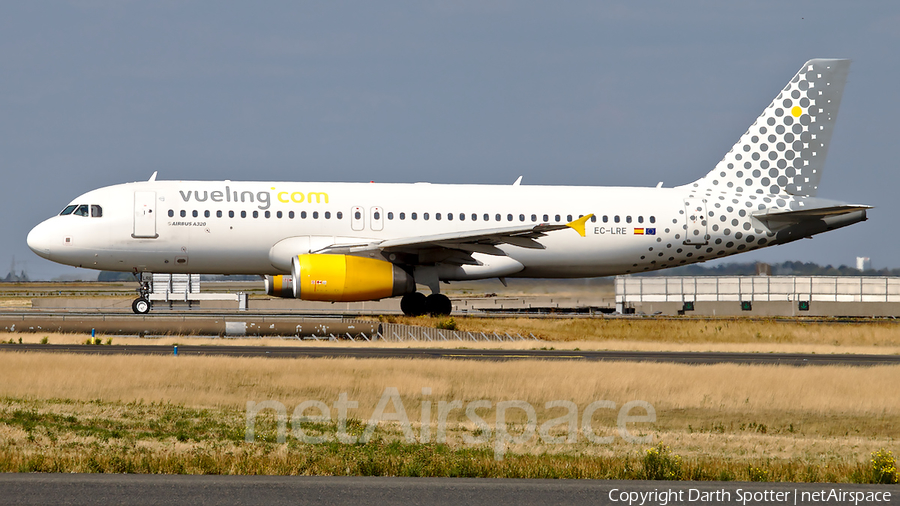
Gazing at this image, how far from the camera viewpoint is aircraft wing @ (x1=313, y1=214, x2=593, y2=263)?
28.5 metres

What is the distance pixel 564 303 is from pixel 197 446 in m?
50.8

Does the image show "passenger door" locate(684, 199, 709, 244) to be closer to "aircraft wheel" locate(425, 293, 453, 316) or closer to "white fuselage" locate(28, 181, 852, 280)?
"white fuselage" locate(28, 181, 852, 280)

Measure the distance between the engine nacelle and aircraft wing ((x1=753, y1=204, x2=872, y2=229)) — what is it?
13.9 metres

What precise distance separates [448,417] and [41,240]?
66.7ft

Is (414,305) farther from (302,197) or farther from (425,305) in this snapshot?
(302,197)

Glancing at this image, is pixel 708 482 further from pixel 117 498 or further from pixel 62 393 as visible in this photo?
pixel 62 393

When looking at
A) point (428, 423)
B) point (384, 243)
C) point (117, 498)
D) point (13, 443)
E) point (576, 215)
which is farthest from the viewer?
point (576, 215)

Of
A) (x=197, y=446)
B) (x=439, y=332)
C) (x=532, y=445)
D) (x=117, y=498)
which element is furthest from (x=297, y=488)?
(x=439, y=332)

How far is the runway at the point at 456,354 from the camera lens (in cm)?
2206

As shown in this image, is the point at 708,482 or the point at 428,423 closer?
the point at 708,482

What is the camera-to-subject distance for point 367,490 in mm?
8492

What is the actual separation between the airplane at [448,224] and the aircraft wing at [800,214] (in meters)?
0.07

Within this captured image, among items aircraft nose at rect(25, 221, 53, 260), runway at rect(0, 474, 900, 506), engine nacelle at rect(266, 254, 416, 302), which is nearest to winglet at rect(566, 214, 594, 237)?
engine nacelle at rect(266, 254, 416, 302)

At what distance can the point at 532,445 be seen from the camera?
41.6 ft
